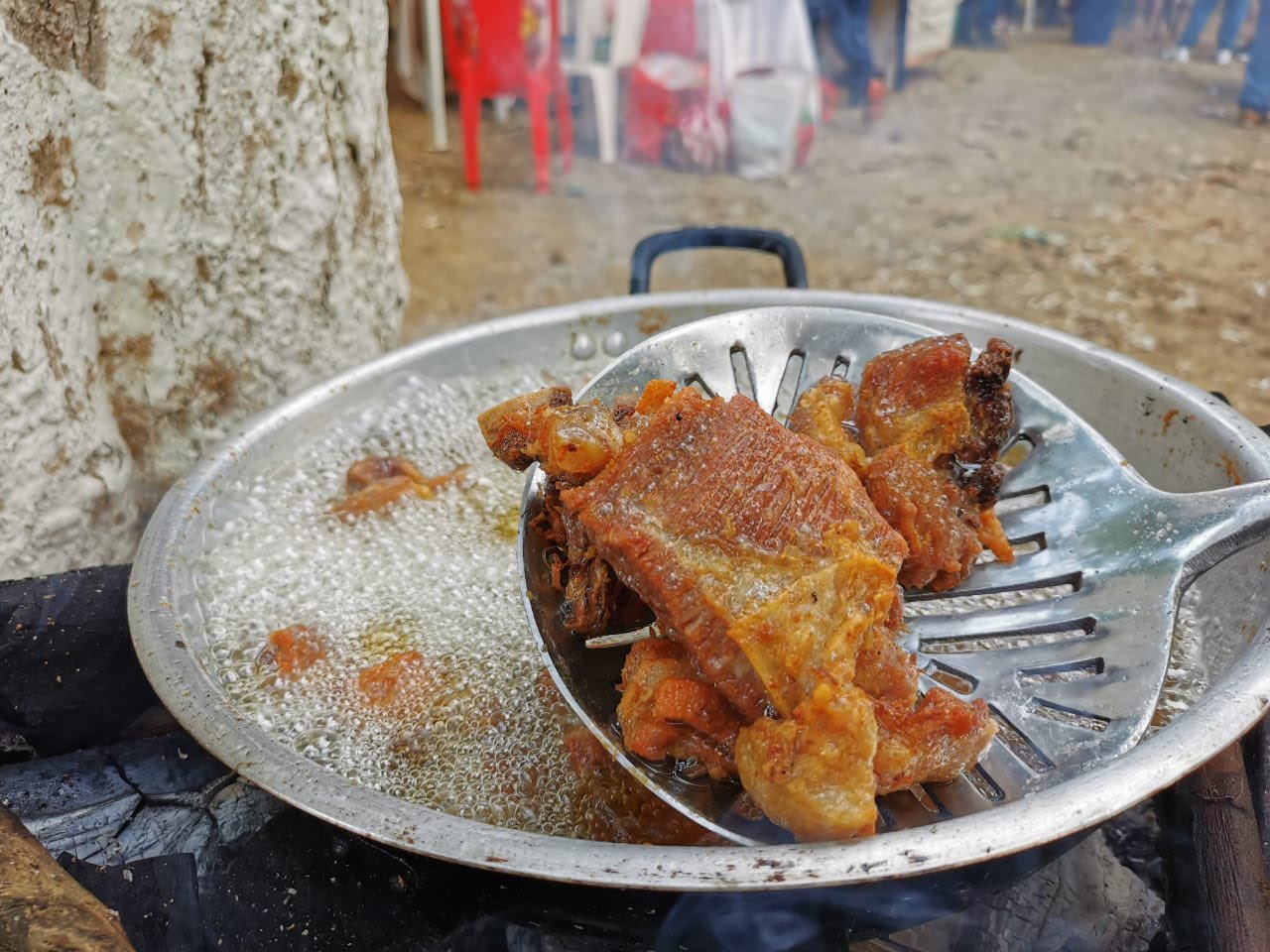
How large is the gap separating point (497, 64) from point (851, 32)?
363cm

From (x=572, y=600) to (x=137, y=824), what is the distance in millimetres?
879

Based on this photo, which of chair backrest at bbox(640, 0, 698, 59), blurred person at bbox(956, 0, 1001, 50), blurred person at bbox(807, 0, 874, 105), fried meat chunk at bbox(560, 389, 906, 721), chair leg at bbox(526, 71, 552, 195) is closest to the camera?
fried meat chunk at bbox(560, 389, 906, 721)

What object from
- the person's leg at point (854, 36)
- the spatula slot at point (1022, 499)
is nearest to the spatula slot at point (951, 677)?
→ the spatula slot at point (1022, 499)

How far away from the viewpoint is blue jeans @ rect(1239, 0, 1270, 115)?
788 centimetres

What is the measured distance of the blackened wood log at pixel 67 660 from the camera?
1.58m

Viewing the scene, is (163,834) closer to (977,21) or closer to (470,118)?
(470,118)

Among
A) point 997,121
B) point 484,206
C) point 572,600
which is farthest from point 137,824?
point 997,121

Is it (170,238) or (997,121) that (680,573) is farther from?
(997,121)

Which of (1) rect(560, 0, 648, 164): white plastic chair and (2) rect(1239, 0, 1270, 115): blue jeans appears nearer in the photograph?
(1) rect(560, 0, 648, 164): white plastic chair

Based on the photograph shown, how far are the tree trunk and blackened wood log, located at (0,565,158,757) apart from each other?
308 millimetres

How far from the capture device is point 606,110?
7.12 m

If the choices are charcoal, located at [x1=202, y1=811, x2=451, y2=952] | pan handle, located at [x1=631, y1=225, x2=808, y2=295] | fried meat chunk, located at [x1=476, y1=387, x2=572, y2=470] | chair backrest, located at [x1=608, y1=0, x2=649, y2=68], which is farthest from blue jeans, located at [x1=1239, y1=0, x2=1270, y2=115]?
charcoal, located at [x1=202, y1=811, x2=451, y2=952]

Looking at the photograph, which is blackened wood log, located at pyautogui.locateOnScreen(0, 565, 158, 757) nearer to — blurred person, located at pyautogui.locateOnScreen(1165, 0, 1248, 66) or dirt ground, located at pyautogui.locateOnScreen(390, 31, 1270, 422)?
dirt ground, located at pyautogui.locateOnScreen(390, 31, 1270, 422)

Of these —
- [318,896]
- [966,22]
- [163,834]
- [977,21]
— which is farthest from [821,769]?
[977,21]
